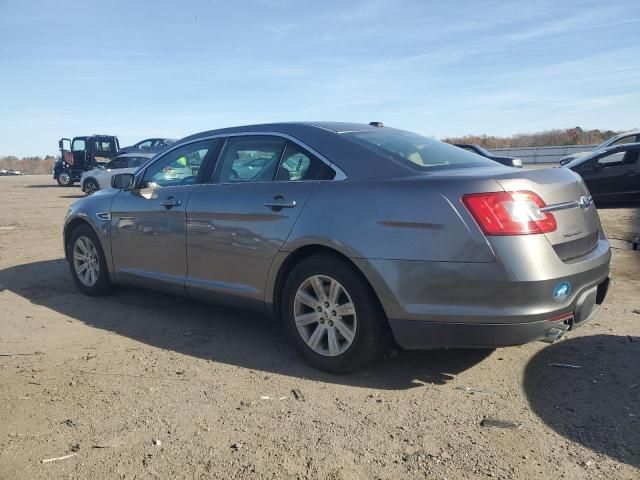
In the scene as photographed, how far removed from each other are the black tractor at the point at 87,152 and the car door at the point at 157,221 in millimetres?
23510

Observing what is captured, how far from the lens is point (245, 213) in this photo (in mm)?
4254

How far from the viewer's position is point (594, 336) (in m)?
4.45

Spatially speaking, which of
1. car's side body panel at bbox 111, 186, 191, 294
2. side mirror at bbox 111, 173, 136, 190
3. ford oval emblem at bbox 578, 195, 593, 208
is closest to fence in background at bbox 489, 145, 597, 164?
side mirror at bbox 111, 173, 136, 190

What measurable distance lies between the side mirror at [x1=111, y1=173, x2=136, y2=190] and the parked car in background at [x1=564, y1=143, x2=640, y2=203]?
10.2 metres

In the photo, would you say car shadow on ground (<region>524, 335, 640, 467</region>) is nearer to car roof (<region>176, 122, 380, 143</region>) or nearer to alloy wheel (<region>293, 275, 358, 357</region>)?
alloy wheel (<region>293, 275, 358, 357</region>)

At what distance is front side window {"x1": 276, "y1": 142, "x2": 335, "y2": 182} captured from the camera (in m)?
3.96

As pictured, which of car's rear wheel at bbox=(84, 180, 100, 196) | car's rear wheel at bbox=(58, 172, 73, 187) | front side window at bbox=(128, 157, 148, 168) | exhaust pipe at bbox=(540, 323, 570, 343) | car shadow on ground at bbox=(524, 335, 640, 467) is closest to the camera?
car shadow on ground at bbox=(524, 335, 640, 467)

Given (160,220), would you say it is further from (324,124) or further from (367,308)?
(367,308)

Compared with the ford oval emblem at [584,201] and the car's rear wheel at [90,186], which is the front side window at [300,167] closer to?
the ford oval emblem at [584,201]

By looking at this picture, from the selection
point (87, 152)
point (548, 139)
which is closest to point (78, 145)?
point (87, 152)

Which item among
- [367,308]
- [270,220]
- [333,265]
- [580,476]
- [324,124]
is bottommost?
[580,476]

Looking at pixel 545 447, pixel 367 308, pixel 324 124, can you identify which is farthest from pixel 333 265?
pixel 545 447

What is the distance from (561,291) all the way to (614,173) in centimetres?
1037

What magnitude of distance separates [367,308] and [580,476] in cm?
147
